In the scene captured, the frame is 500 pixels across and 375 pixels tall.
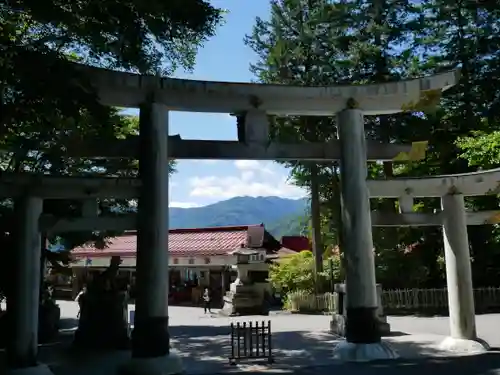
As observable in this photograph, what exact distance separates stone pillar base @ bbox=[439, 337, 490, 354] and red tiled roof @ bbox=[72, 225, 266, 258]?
16964 millimetres

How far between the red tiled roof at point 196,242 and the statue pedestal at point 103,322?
41.6ft

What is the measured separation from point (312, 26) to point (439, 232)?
10.6 m

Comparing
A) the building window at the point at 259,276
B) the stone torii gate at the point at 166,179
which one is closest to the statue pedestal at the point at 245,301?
the building window at the point at 259,276

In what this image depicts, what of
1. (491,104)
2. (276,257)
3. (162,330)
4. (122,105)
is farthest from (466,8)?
(162,330)

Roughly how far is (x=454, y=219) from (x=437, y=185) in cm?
86

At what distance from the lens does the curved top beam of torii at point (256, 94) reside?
31.1 feet

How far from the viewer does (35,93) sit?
6844mm

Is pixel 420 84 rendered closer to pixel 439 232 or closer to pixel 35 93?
pixel 35 93

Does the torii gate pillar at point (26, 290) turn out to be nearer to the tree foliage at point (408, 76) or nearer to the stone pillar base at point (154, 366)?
the stone pillar base at point (154, 366)

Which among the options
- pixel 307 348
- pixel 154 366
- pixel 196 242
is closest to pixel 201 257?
pixel 196 242

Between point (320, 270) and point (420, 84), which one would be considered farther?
point (320, 270)

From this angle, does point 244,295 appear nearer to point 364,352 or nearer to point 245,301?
point 245,301

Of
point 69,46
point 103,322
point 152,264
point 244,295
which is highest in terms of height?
point 69,46

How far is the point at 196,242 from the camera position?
1184 inches
